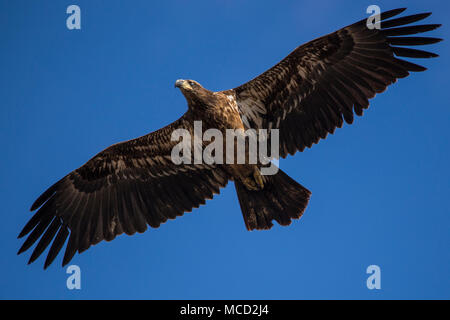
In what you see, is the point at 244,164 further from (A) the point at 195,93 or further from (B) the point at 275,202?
(A) the point at 195,93

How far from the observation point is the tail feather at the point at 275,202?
9.61 meters

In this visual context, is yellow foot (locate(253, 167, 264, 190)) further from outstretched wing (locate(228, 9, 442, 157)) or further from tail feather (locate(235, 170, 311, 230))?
outstretched wing (locate(228, 9, 442, 157))

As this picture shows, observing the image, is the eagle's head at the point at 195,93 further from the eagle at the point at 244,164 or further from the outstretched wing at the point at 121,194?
the outstretched wing at the point at 121,194

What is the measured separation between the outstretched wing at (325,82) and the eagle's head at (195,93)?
21.6 inches

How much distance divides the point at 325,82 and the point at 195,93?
2.28 meters

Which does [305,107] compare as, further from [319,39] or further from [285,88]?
[319,39]

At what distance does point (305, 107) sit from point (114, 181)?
3.97 m

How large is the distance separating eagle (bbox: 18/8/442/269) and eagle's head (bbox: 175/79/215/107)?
17 millimetres

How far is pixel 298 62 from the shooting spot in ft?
30.9

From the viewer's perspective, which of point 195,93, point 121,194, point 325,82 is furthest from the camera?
point 121,194

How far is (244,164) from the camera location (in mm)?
9695

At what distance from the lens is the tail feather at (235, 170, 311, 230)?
961 cm

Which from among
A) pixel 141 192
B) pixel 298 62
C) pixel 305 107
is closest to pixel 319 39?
pixel 298 62

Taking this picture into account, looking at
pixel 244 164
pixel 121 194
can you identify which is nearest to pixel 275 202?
pixel 244 164
